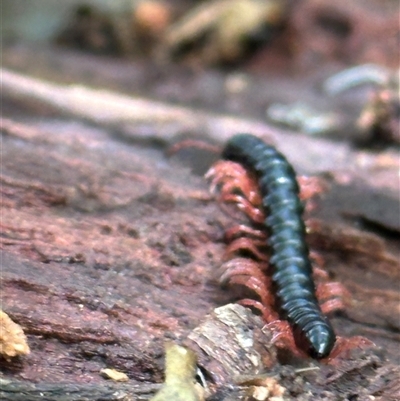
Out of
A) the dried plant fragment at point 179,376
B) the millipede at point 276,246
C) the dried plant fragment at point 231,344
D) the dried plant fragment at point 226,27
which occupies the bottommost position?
the dried plant fragment at point 179,376

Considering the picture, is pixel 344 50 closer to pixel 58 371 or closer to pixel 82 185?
pixel 82 185

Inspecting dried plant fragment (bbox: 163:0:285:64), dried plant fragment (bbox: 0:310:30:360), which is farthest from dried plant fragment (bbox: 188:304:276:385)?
dried plant fragment (bbox: 163:0:285:64)

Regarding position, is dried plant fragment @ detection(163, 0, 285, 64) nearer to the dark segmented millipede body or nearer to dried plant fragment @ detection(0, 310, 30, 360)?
the dark segmented millipede body

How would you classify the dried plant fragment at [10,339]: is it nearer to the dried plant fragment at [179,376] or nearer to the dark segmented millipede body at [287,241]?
the dried plant fragment at [179,376]

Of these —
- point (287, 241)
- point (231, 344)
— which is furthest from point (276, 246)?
point (231, 344)

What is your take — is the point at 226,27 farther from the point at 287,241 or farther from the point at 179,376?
the point at 179,376

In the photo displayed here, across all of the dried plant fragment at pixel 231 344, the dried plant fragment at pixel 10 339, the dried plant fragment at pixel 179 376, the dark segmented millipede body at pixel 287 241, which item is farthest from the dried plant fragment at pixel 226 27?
the dried plant fragment at pixel 10 339

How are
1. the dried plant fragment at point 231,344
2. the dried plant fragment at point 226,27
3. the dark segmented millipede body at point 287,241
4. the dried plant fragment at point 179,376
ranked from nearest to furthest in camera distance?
the dried plant fragment at point 179,376 < the dried plant fragment at point 231,344 < the dark segmented millipede body at point 287,241 < the dried plant fragment at point 226,27

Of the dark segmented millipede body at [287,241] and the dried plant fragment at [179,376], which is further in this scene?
the dark segmented millipede body at [287,241]

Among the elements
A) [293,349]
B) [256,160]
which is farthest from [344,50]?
[293,349]
